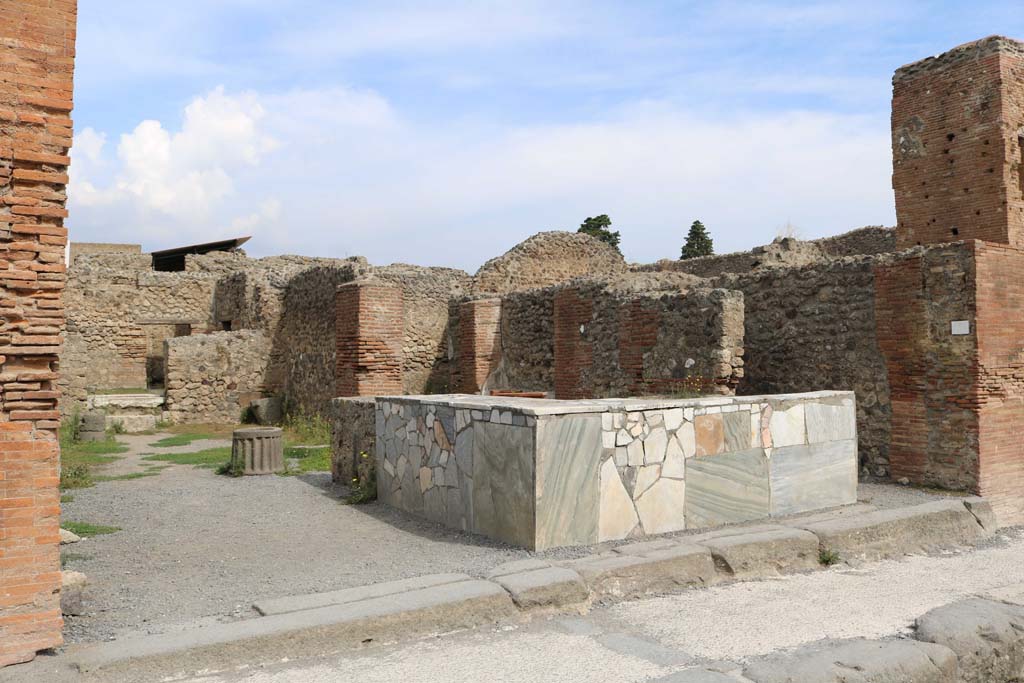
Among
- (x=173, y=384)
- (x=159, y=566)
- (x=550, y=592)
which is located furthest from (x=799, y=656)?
(x=173, y=384)

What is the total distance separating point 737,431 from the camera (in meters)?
6.25

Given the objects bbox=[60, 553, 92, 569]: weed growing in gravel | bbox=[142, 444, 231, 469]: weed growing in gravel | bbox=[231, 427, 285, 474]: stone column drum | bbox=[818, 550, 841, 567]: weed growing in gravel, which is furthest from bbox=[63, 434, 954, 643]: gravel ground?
bbox=[142, 444, 231, 469]: weed growing in gravel

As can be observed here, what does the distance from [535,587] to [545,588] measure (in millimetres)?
65

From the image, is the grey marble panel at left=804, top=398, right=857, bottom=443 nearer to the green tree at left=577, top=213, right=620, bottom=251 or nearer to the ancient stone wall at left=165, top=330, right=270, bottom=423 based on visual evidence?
the ancient stone wall at left=165, top=330, right=270, bottom=423

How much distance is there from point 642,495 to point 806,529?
129cm

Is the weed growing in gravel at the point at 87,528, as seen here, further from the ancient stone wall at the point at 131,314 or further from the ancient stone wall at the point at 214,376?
the ancient stone wall at the point at 131,314

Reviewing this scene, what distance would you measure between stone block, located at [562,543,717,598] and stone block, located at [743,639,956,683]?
1.10 m

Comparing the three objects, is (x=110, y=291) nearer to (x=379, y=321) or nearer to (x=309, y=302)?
(x=309, y=302)

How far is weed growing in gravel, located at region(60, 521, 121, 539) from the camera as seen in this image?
6.19m

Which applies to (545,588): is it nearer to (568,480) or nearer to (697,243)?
(568,480)

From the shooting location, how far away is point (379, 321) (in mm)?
11992

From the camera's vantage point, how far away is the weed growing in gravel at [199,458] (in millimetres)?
10477

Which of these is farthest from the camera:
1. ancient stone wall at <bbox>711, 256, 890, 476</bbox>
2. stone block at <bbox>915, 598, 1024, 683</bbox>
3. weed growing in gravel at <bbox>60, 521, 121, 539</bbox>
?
ancient stone wall at <bbox>711, 256, 890, 476</bbox>

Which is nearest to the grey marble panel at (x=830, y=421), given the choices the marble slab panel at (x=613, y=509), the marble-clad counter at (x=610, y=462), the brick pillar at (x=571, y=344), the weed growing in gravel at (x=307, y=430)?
the marble-clad counter at (x=610, y=462)
